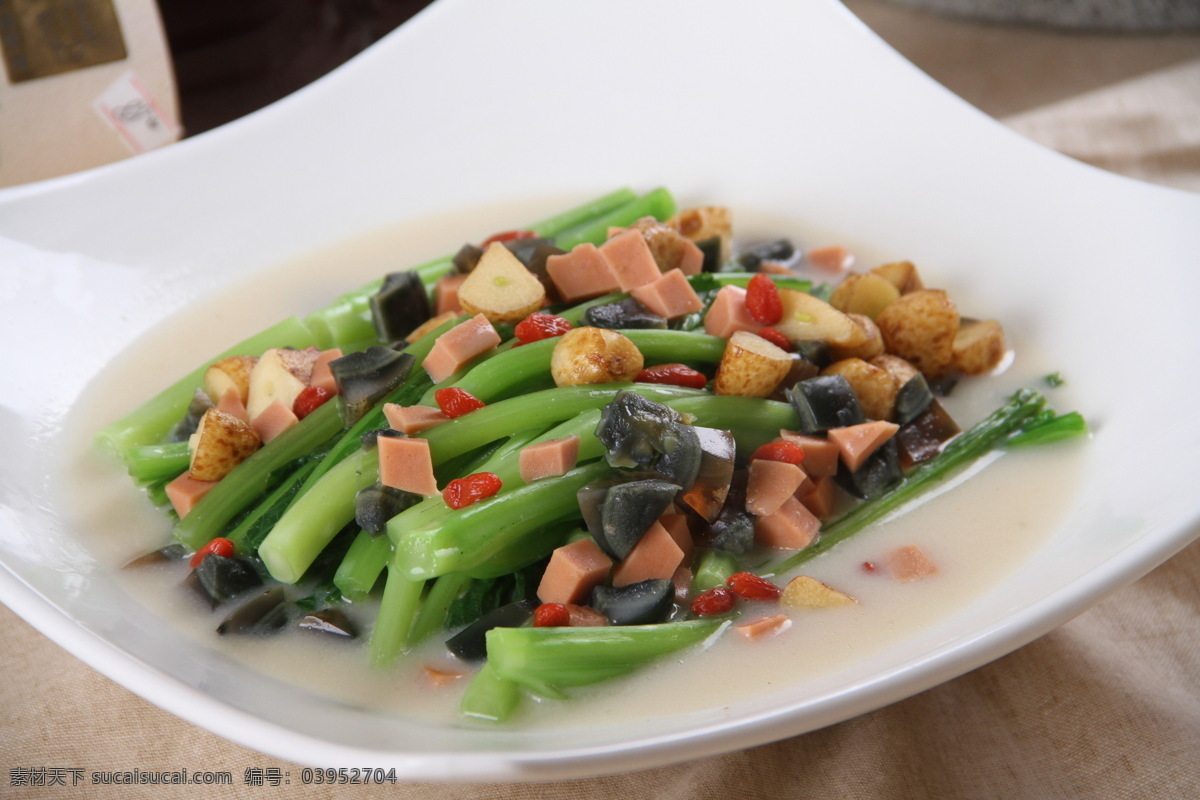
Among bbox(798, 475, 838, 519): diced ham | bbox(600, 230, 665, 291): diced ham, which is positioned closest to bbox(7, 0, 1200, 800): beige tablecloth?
bbox(798, 475, 838, 519): diced ham

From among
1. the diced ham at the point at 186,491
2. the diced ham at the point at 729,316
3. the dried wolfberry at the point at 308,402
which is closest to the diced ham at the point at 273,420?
the dried wolfberry at the point at 308,402

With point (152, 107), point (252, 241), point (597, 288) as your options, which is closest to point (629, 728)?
point (597, 288)

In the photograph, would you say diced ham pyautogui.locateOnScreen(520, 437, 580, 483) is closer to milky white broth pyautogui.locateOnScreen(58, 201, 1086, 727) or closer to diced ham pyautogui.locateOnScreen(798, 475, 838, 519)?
milky white broth pyautogui.locateOnScreen(58, 201, 1086, 727)

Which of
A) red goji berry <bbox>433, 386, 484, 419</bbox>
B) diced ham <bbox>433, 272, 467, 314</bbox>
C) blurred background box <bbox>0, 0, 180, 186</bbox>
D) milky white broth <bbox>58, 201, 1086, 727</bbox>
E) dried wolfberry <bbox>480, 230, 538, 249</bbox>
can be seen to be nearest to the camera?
milky white broth <bbox>58, 201, 1086, 727</bbox>

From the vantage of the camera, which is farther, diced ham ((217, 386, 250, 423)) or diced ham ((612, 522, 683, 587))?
diced ham ((217, 386, 250, 423))

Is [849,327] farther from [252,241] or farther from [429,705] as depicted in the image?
[252,241]

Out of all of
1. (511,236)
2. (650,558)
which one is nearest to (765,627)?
(650,558)

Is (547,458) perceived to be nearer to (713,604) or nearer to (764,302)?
(713,604)

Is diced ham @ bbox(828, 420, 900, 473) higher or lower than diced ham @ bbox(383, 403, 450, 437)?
lower
